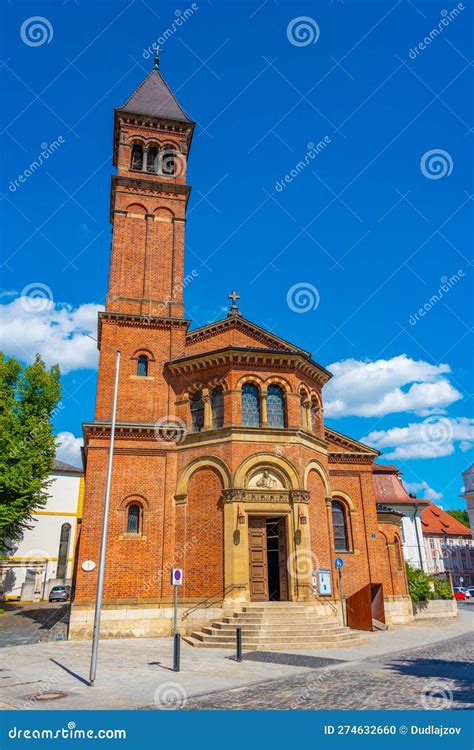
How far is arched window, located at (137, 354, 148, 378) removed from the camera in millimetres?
25508

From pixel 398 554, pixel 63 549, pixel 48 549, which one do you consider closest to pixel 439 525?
pixel 398 554

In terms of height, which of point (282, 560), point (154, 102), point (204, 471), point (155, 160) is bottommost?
point (282, 560)

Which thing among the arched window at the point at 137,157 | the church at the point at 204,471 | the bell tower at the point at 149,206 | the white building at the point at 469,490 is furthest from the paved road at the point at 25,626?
the white building at the point at 469,490

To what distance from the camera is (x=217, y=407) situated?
2369 cm

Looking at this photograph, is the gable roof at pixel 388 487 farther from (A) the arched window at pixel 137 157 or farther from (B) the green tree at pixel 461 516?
(B) the green tree at pixel 461 516

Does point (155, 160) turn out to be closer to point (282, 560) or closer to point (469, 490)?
point (282, 560)

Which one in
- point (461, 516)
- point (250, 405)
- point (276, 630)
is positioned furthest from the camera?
point (461, 516)

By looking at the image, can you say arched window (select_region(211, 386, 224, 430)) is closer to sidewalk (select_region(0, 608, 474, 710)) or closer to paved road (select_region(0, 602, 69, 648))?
sidewalk (select_region(0, 608, 474, 710))

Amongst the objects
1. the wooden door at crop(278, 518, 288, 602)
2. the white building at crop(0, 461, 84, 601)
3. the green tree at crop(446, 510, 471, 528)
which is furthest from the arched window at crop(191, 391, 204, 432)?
the green tree at crop(446, 510, 471, 528)

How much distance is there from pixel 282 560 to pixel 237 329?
11120 mm

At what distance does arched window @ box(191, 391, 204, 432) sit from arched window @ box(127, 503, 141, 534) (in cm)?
429

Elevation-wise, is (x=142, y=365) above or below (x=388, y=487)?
above

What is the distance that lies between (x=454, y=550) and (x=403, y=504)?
39.2m

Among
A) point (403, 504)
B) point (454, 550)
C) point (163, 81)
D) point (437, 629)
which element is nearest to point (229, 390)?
point (437, 629)
